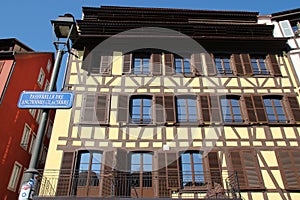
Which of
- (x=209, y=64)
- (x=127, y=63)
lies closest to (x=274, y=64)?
(x=209, y=64)

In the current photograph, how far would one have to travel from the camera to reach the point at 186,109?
12430mm

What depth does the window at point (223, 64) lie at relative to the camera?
13.9 meters

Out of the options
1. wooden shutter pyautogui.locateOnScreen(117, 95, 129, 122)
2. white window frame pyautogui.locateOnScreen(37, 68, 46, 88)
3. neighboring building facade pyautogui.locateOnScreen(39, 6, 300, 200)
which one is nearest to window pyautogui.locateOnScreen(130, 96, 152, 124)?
neighboring building facade pyautogui.locateOnScreen(39, 6, 300, 200)

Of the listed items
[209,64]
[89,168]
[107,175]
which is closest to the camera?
[107,175]

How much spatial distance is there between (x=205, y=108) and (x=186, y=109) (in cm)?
87

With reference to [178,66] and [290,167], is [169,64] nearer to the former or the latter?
[178,66]

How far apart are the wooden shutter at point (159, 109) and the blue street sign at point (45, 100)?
24.2ft

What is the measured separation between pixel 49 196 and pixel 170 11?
43.2 feet

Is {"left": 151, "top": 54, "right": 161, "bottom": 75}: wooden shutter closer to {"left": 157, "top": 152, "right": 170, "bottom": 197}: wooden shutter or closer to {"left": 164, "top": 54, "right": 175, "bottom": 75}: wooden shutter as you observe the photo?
{"left": 164, "top": 54, "right": 175, "bottom": 75}: wooden shutter

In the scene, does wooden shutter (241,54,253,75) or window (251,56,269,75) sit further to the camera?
window (251,56,269,75)

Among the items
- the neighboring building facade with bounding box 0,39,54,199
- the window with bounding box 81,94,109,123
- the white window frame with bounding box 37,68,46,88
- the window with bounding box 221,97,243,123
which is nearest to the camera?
the window with bounding box 81,94,109,123

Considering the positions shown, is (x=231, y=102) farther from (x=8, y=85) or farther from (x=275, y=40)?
(x=8, y=85)

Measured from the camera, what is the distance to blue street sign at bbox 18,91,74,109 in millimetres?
4609

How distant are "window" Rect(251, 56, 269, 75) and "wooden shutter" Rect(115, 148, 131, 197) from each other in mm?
8069
